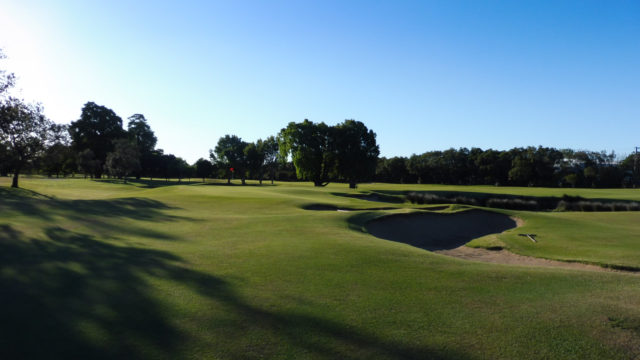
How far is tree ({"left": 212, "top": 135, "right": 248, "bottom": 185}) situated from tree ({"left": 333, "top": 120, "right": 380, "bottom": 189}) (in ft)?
104

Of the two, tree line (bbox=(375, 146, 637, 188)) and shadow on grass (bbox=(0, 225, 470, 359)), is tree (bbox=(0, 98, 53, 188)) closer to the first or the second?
A: shadow on grass (bbox=(0, 225, 470, 359))

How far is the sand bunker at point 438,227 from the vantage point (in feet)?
56.6

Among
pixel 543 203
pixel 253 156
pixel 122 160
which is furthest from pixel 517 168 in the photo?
pixel 122 160

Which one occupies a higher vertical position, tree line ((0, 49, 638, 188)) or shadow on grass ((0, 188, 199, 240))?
tree line ((0, 49, 638, 188))

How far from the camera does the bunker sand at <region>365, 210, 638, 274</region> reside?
14180 mm

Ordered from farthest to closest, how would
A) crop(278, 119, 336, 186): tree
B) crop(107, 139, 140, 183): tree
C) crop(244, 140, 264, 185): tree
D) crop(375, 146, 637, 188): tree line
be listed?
crop(375, 146, 637, 188): tree line < crop(244, 140, 264, 185): tree < crop(107, 139, 140, 183): tree < crop(278, 119, 336, 186): tree

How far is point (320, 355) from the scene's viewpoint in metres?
4.64

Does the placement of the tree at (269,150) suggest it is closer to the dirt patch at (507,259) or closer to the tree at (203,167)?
the tree at (203,167)

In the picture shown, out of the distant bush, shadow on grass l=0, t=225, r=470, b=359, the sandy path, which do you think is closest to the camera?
shadow on grass l=0, t=225, r=470, b=359

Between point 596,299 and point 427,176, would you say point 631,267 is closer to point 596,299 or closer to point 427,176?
point 596,299

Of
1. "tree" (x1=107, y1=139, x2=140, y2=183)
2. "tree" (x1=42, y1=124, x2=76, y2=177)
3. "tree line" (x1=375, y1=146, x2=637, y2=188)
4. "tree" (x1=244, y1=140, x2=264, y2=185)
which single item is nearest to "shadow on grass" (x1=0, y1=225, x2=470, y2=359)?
"tree" (x1=42, y1=124, x2=76, y2=177)

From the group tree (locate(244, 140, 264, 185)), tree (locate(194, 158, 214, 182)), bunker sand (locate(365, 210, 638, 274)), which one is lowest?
bunker sand (locate(365, 210, 638, 274))

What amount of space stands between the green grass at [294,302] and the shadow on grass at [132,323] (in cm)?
2

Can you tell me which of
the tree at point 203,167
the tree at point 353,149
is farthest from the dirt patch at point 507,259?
the tree at point 203,167
